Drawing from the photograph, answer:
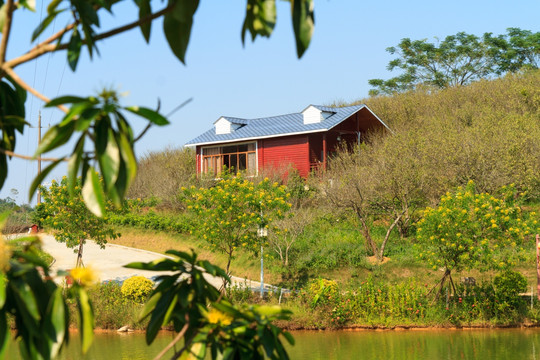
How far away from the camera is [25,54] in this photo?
2137 millimetres

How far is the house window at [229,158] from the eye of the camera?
32.5m

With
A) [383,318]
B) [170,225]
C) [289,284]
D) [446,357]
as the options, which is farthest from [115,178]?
[170,225]

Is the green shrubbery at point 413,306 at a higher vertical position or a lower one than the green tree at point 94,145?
lower

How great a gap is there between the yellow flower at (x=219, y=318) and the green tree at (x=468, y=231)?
43.9ft

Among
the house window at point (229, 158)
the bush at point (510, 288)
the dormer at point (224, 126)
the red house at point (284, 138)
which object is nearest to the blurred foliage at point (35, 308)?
the bush at point (510, 288)

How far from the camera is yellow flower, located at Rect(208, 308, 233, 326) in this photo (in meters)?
2.29

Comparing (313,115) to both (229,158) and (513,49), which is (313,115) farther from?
(513,49)

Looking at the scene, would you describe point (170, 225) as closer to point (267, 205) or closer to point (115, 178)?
point (267, 205)

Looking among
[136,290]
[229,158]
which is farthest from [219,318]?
[229,158]

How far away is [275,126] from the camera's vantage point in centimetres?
3219

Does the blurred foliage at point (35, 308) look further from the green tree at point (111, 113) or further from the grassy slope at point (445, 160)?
the grassy slope at point (445, 160)

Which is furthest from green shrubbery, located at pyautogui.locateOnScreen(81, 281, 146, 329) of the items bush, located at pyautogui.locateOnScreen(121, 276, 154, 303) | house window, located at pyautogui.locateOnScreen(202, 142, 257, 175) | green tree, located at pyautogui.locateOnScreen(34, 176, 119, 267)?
house window, located at pyautogui.locateOnScreen(202, 142, 257, 175)

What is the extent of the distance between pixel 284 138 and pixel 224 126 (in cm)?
393

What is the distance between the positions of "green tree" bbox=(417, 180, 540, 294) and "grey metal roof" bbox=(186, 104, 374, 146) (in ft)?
46.1
